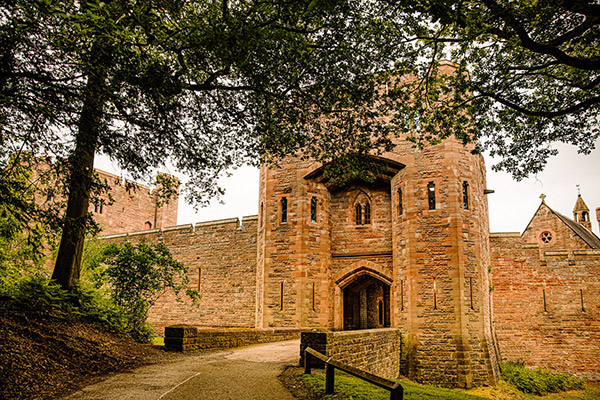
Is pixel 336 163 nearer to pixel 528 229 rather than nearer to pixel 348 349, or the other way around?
pixel 348 349

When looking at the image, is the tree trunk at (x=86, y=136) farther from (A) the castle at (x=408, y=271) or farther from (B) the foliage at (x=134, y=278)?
(A) the castle at (x=408, y=271)

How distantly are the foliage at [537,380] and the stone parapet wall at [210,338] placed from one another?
914 cm

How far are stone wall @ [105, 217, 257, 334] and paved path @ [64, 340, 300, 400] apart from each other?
857 centimetres

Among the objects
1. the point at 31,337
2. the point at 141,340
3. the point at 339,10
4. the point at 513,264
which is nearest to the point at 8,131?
the point at 31,337

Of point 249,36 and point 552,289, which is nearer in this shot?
point 249,36

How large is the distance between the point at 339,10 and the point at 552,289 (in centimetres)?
1614

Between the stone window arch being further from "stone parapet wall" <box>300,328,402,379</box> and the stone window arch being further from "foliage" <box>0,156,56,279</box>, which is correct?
"foliage" <box>0,156,56,279</box>

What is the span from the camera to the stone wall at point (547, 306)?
699 inches

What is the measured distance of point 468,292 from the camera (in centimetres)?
1373

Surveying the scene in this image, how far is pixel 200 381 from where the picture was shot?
6.70 m

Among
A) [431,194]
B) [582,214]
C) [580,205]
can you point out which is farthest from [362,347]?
[580,205]

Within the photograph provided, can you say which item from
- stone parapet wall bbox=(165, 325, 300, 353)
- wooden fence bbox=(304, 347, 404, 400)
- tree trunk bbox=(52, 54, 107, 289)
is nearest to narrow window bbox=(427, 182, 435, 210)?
stone parapet wall bbox=(165, 325, 300, 353)

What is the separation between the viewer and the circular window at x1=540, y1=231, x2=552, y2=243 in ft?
96.9

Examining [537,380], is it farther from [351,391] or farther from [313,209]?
[351,391]
